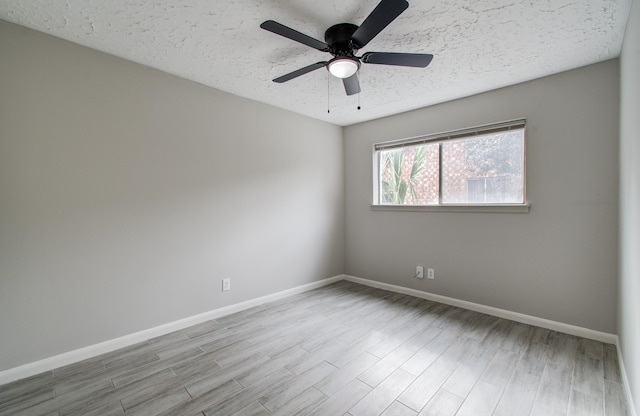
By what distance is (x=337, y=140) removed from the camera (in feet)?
14.8

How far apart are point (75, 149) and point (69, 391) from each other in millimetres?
1724

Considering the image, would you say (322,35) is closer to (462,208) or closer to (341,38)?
(341,38)

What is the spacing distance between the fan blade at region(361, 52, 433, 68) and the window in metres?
1.65

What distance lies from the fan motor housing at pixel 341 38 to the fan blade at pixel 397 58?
0.43ft

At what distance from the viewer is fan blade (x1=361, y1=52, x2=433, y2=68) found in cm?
193

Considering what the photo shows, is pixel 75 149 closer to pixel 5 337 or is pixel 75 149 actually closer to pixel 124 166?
pixel 124 166

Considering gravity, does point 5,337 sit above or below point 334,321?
above

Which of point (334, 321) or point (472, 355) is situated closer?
point (472, 355)

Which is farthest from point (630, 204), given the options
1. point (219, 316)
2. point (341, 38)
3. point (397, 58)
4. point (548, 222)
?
point (219, 316)

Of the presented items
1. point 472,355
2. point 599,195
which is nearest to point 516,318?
point 472,355

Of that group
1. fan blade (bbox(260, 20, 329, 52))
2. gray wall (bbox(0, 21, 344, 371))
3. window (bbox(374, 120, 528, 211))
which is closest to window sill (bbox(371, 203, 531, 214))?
window (bbox(374, 120, 528, 211))

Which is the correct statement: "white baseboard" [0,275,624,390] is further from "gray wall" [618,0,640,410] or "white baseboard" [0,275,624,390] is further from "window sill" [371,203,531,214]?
"window sill" [371,203,531,214]

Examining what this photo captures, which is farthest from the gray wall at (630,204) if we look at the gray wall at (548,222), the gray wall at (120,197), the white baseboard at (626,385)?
the gray wall at (120,197)

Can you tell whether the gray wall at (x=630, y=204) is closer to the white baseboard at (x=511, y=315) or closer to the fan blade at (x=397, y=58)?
the white baseboard at (x=511, y=315)
